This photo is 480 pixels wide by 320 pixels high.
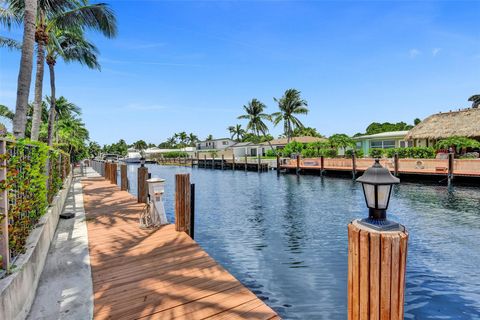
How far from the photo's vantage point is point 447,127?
105 ft

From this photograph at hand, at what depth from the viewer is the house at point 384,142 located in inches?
1507

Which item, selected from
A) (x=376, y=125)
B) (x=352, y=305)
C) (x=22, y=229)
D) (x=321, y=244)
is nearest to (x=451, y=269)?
(x=321, y=244)

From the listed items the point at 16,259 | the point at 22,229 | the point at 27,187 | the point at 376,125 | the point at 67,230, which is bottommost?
the point at 67,230

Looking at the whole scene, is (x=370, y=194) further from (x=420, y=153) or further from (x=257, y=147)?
(x=257, y=147)

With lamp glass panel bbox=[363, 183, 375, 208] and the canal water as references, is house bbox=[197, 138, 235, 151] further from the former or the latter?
lamp glass panel bbox=[363, 183, 375, 208]

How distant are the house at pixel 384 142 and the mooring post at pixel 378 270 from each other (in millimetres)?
39281

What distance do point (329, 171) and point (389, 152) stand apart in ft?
21.1

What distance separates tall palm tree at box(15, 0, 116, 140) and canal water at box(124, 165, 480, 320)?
8.58m

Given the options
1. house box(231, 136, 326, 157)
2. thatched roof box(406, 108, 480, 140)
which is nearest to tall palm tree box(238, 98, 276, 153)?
house box(231, 136, 326, 157)

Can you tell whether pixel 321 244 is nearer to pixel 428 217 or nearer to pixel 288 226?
pixel 288 226

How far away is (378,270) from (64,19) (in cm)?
1659

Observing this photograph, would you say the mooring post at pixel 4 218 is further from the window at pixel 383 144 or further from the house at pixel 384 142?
the window at pixel 383 144

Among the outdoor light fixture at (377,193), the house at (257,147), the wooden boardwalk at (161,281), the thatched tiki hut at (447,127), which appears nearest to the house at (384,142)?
the thatched tiki hut at (447,127)

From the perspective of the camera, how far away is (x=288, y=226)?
12016mm
